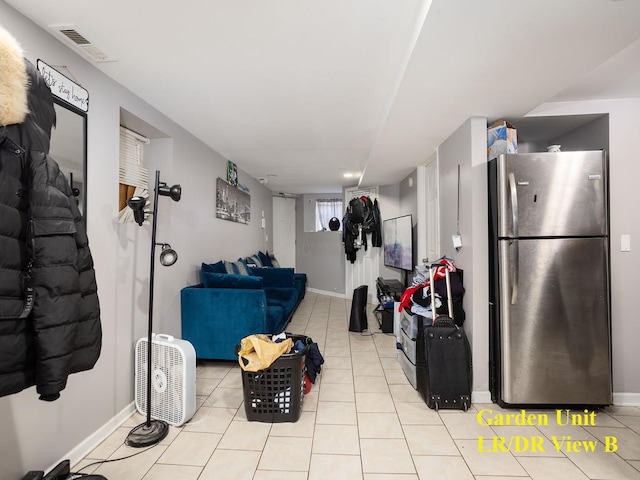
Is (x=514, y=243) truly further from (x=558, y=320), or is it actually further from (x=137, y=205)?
(x=137, y=205)

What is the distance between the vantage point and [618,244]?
2248 mm

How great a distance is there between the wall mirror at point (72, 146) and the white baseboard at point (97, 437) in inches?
52.1

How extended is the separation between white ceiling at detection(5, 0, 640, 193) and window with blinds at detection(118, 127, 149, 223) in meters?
0.37

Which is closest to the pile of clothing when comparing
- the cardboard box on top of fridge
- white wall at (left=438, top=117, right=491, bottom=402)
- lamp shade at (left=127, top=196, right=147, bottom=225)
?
white wall at (left=438, top=117, right=491, bottom=402)

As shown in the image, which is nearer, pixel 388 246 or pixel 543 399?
pixel 543 399

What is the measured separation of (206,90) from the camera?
2.18 m

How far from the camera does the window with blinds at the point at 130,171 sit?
228 centimetres

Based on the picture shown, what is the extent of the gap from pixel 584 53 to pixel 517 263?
1.25 metres

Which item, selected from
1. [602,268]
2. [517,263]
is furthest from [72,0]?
[602,268]

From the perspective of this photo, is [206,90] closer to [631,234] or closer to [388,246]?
[631,234]

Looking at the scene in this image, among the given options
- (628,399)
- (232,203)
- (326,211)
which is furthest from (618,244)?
(326,211)

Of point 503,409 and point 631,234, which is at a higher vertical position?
point 631,234

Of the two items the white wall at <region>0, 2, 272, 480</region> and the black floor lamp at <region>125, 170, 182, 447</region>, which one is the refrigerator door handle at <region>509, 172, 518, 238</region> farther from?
the white wall at <region>0, 2, 272, 480</region>

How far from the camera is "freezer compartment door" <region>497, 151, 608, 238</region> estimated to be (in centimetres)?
205
